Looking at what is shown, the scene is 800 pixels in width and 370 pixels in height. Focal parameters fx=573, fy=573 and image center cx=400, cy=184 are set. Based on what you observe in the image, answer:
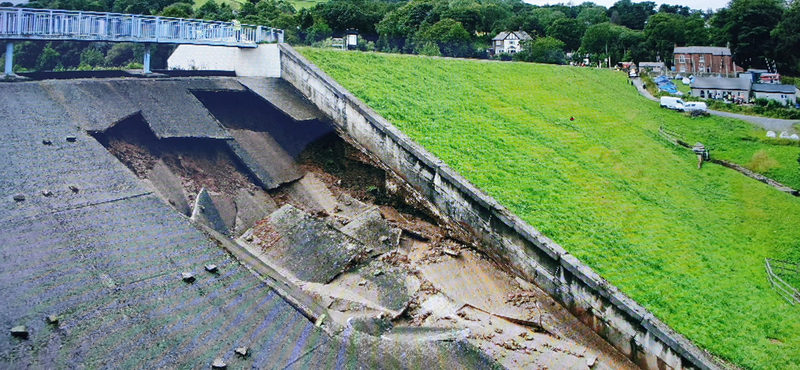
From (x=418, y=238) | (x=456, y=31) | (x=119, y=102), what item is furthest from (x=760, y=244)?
(x=456, y=31)

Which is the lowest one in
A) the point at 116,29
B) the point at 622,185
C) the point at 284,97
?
the point at 622,185

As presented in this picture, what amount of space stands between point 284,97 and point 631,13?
214 ft

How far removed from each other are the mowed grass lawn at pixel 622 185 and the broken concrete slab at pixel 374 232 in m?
2.01

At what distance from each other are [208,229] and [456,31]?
19.2 meters

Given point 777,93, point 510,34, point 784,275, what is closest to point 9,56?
point 784,275

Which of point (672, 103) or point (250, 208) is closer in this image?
point (250, 208)

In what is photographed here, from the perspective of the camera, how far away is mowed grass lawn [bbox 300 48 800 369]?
889cm

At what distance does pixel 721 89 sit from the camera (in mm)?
A: 31781

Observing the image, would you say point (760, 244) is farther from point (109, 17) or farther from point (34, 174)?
point (109, 17)

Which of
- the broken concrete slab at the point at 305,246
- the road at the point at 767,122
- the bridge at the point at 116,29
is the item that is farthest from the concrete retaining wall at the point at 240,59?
the road at the point at 767,122

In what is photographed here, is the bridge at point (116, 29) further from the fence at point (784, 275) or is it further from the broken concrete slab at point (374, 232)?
the fence at point (784, 275)

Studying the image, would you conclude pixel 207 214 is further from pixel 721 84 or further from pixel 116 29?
pixel 721 84

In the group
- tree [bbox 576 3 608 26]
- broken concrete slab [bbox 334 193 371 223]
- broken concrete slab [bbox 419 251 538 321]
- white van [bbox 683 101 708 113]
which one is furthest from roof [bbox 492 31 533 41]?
broken concrete slab [bbox 419 251 538 321]

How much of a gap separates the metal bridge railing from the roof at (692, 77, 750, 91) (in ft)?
87.2
